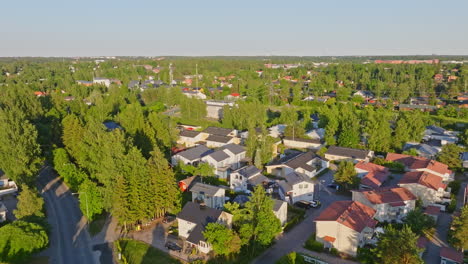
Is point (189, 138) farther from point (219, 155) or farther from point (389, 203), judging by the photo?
point (389, 203)

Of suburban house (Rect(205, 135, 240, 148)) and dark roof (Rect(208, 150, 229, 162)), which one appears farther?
suburban house (Rect(205, 135, 240, 148))

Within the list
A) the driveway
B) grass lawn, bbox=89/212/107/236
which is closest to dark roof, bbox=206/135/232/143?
the driveway

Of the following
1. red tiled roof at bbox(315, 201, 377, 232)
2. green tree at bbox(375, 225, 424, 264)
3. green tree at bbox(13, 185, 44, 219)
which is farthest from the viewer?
green tree at bbox(13, 185, 44, 219)

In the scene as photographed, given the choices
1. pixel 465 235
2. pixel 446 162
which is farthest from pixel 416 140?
pixel 465 235

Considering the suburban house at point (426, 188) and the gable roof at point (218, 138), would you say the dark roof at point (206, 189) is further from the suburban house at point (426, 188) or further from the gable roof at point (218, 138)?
the gable roof at point (218, 138)

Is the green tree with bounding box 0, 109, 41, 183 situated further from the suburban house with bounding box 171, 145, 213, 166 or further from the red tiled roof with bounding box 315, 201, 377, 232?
the red tiled roof with bounding box 315, 201, 377, 232

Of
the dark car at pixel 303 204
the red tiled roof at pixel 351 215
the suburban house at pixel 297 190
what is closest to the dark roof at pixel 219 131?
the suburban house at pixel 297 190

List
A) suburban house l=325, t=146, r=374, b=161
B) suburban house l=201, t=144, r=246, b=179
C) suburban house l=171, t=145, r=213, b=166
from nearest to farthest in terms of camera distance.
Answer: suburban house l=201, t=144, r=246, b=179 → suburban house l=171, t=145, r=213, b=166 → suburban house l=325, t=146, r=374, b=161

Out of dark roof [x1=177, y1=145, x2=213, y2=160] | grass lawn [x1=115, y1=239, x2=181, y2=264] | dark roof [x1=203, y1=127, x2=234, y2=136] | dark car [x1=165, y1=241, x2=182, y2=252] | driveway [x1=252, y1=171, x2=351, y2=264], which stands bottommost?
driveway [x1=252, y1=171, x2=351, y2=264]
